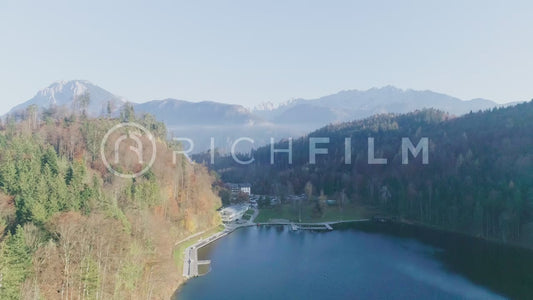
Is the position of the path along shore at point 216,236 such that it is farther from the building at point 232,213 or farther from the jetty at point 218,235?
the building at point 232,213

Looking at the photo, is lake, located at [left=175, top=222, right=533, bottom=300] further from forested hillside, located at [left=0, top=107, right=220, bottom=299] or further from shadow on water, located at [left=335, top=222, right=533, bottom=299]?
forested hillside, located at [left=0, top=107, right=220, bottom=299]

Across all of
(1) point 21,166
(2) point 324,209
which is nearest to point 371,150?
(2) point 324,209

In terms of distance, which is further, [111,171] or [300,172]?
[300,172]

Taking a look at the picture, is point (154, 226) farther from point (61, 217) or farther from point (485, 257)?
point (485, 257)

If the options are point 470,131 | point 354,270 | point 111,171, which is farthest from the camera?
point 470,131

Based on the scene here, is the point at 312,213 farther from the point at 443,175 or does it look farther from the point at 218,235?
the point at 443,175

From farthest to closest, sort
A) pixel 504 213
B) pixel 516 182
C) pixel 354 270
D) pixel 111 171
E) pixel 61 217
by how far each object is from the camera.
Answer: pixel 516 182 < pixel 504 213 < pixel 111 171 < pixel 354 270 < pixel 61 217
